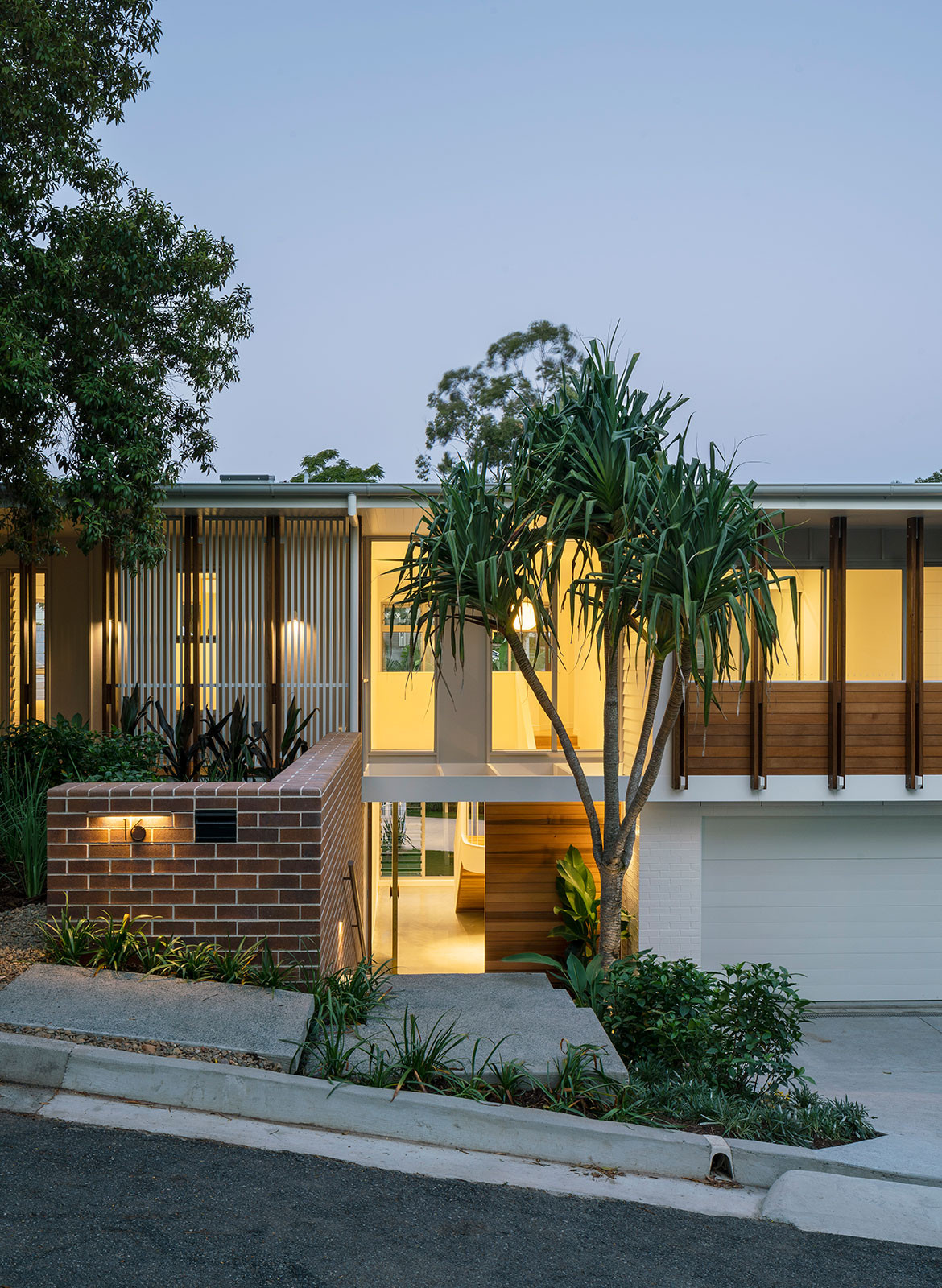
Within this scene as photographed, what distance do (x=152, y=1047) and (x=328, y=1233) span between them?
1.27 m

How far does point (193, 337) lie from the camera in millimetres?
7805

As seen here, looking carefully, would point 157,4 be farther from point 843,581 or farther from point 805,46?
point 805,46

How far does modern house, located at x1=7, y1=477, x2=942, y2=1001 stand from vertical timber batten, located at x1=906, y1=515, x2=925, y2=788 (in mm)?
20

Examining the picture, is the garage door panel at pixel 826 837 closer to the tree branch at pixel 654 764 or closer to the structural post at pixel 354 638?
the tree branch at pixel 654 764

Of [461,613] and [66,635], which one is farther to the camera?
[66,635]

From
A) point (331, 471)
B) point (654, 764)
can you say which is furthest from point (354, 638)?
point (331, 471)

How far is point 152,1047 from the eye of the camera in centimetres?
386

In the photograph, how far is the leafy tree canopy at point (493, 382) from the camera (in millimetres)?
31016

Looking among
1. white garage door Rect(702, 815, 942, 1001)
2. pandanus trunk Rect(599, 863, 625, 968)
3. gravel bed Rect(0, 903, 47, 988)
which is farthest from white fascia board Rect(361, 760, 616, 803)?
gravel bed Rect(0, 903, 47, 988)

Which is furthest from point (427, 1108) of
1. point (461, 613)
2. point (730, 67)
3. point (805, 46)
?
point (730, 67)

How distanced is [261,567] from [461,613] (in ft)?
13.0

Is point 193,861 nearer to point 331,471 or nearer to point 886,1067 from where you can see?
point 886,1067

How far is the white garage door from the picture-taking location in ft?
30.7

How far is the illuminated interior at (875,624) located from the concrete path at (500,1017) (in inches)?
215
